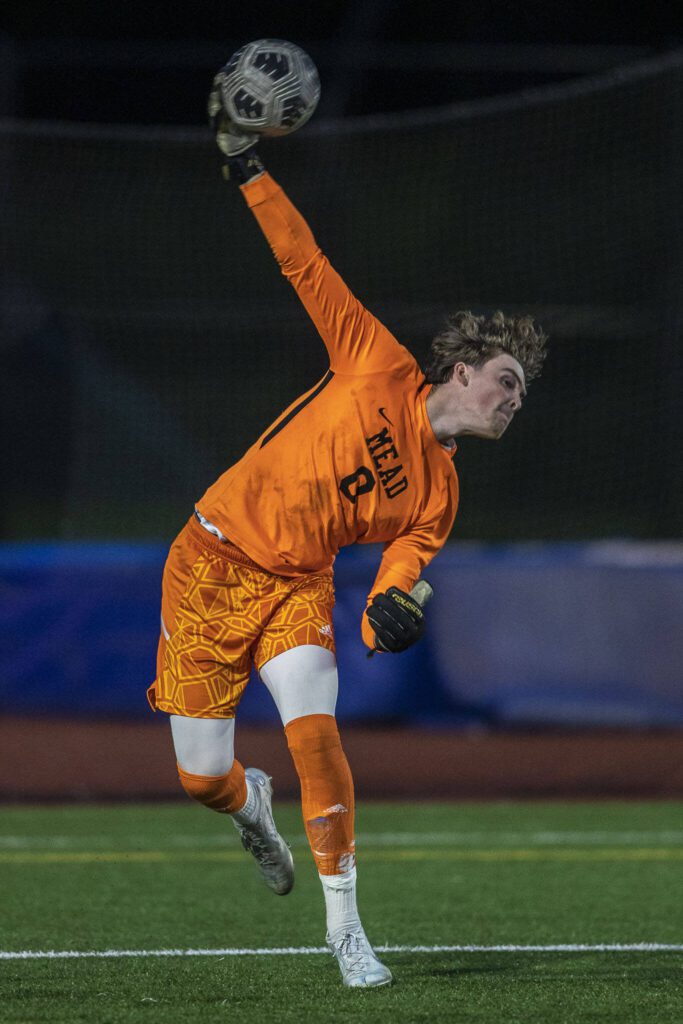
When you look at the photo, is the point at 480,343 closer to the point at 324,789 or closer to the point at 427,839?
the point at 324,789

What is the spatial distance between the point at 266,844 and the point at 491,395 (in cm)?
169

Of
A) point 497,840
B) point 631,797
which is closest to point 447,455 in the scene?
point 497,840

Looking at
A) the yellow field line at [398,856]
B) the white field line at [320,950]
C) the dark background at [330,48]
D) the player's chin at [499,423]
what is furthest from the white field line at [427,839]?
the dark background at [330,48]

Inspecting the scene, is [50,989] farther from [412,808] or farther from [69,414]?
[69,414]

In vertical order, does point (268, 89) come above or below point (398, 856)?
above

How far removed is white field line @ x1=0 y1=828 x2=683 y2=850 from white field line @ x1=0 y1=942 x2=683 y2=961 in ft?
8.58

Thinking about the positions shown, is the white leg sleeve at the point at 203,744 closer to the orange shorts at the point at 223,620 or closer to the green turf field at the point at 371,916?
the orange shorts at the point at 223,620

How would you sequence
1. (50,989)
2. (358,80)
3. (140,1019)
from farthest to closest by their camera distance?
(358,80) → (50,989) → (140,1019)

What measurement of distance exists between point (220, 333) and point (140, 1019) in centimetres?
1306

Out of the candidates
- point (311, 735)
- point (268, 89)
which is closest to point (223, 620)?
point (311, 735)

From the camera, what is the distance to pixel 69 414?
67.7 feet

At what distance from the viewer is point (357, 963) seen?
15.2 feet

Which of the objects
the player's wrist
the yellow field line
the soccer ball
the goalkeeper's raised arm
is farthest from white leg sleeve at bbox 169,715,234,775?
the yellow field line

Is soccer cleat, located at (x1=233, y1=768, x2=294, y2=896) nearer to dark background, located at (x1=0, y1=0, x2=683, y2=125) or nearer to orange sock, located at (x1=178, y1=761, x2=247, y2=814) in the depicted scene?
orange sock, located at (x1=178, y1=761, x2=247, y2=814)
